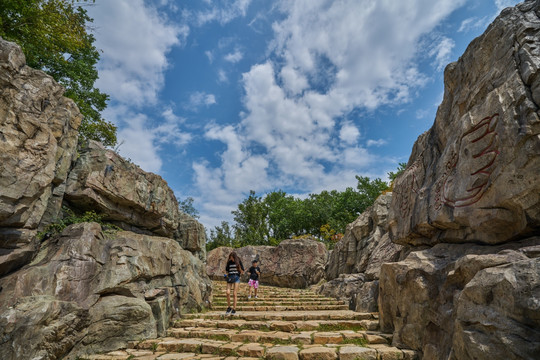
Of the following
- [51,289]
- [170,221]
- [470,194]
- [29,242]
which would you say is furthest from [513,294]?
[170,221]

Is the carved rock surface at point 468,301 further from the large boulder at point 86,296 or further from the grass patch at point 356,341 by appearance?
the large boulder at point 86,296

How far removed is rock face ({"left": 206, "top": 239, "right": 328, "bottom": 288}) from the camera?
18.0m

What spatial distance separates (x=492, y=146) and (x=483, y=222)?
1234 millimetres

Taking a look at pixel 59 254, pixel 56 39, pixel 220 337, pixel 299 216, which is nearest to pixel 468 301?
pixel 220 337

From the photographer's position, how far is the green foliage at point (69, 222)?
705 cm

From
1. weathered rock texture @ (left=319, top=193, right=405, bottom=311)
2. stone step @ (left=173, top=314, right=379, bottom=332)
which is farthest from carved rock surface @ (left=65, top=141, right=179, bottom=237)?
weathered rock texture @ (left=319, top=193, right=405, bottom=311)

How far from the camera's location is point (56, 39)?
10.0 meters

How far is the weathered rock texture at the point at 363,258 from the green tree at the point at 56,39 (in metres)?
11.5

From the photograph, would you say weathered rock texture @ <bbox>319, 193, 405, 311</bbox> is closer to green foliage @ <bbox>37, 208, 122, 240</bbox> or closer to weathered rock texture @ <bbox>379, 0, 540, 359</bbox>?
weathered rock texture @ <bbox>379, 0, 540, 359</bbox>

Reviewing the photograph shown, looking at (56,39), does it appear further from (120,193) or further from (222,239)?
(222,239)

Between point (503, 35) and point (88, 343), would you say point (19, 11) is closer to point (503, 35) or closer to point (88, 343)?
point (88, 343)

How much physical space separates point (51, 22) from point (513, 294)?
Result: 14.5m

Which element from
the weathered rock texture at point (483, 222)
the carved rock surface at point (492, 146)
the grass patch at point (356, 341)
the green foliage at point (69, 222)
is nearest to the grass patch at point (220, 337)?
the grass patch at point (356, 341)

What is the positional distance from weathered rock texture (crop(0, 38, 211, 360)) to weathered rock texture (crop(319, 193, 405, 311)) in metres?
5.90
